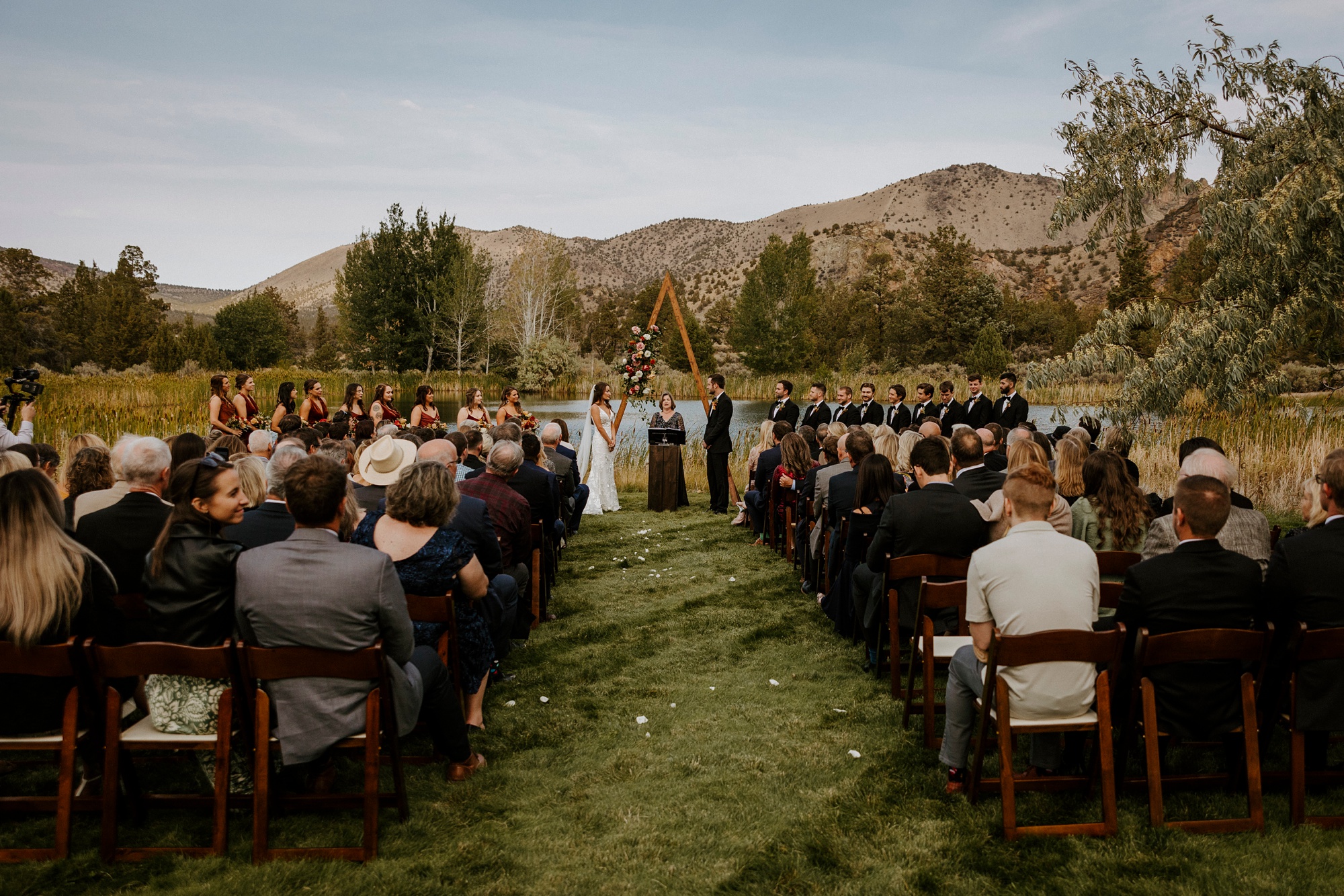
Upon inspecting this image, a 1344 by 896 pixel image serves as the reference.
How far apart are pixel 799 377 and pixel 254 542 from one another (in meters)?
42.2

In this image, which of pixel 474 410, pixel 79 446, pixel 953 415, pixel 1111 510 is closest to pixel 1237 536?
pixel 1111 510

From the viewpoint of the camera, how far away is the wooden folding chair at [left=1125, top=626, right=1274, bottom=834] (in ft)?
9.37

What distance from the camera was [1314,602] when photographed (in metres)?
2.98

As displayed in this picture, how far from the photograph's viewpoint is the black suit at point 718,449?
1109 cm

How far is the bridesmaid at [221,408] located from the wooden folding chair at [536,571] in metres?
4.41

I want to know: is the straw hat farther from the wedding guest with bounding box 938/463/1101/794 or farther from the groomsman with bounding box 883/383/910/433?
the groomsman with bounding box 883/383/910/433

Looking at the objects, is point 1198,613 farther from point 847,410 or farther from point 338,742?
point 847,410

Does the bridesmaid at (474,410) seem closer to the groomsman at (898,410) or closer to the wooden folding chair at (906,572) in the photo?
the groomsman at (898,410)

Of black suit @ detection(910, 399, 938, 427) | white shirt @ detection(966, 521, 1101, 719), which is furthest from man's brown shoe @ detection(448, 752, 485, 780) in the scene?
black suit @ detection(910, 399, 938, 427)

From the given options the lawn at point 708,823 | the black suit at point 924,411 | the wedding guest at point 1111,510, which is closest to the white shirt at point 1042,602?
the lawn at point 708,823

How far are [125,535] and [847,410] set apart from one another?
8422 millimetres

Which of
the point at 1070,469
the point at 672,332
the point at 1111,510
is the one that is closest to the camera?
the point at 1111,510

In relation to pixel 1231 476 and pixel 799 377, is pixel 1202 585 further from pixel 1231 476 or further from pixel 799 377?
pixel 799 377

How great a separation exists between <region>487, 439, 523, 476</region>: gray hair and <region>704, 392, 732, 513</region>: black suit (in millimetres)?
5711
